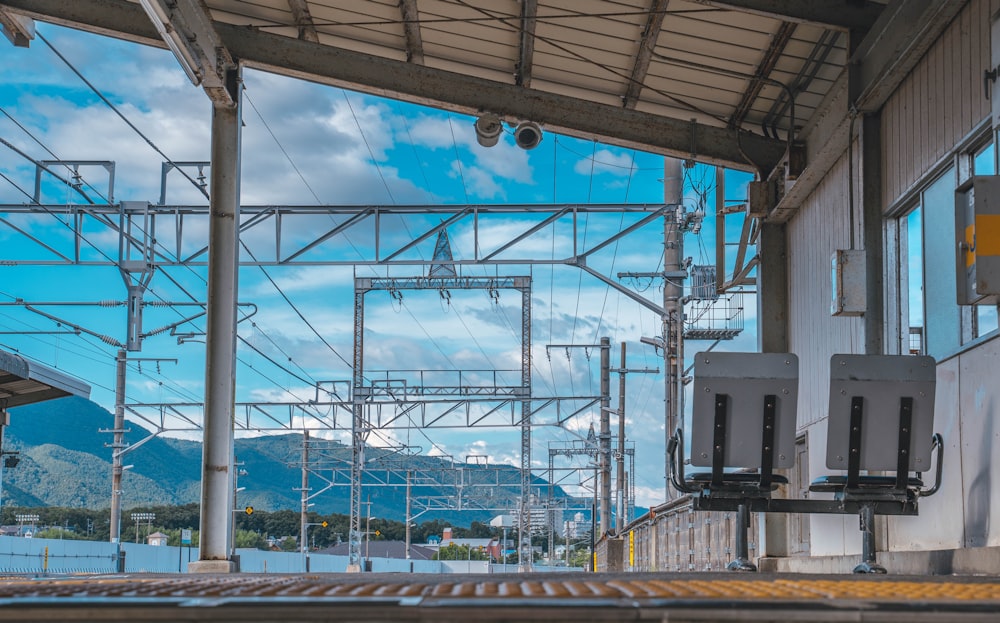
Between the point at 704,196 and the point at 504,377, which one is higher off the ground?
the point at 704,196

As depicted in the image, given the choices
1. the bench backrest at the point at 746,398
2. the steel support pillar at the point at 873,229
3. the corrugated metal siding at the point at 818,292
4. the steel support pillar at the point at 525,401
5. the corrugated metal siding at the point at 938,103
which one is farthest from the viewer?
the steel support pillar at the point at 525,401

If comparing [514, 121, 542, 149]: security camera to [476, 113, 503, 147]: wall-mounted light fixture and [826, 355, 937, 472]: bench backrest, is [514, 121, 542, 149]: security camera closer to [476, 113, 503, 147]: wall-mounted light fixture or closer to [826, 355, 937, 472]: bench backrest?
[476, 113, 503, 147]: wall-mounted light fixture

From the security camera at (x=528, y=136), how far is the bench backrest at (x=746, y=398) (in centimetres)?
536

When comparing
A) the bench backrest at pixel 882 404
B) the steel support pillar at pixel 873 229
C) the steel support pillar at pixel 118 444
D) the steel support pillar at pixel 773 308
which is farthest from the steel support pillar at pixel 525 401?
the bench backrest at pixel 882 404

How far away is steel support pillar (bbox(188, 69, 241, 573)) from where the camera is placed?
476 inches

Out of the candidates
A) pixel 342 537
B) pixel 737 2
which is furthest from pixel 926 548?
pixel 342 537

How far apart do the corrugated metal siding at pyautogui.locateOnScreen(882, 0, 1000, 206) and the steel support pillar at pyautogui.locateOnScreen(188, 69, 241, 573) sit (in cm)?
684

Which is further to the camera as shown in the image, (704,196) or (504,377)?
(504,377)

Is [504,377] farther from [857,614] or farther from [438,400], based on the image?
[857,614]

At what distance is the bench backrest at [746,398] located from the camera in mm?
8430

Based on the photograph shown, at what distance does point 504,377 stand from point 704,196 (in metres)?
14.9

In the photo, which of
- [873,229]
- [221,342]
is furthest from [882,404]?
[221,342]

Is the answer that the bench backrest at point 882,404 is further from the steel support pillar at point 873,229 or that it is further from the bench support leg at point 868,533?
the steel support pillar at point 873,229

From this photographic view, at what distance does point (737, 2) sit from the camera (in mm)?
9977
